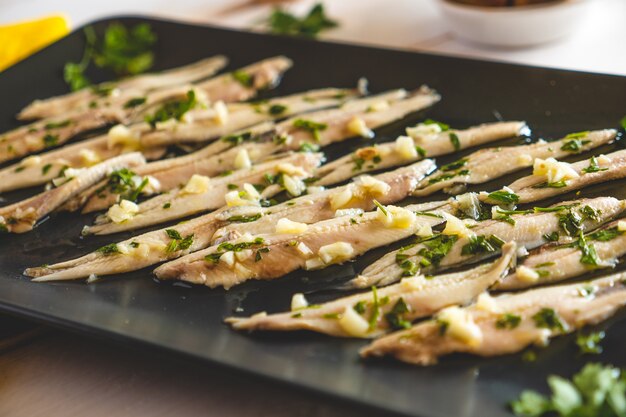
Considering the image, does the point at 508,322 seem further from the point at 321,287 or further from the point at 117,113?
the point at 117,113

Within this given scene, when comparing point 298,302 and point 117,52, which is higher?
point 117,52

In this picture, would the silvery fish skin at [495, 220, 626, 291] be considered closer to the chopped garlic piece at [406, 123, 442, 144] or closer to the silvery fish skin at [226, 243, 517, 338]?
the silvery fish skin at [226, 243, 517, 338]

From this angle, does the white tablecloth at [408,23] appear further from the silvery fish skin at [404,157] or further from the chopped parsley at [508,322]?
the chopped parsley at [508,322]

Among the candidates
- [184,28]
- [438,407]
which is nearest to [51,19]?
[184,28]

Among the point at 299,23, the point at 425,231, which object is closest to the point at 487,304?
the point at 425,231

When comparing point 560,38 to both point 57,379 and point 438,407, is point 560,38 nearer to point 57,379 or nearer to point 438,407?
point 438,407

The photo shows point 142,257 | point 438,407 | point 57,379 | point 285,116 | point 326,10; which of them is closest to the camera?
point 438,407

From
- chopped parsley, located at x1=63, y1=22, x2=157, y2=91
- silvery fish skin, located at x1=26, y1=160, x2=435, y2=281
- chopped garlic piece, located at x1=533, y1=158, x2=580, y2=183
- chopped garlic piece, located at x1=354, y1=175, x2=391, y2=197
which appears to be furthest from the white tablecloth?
chopped garlic piece, located at x1=354, y1=175, x2=391, y2=197
